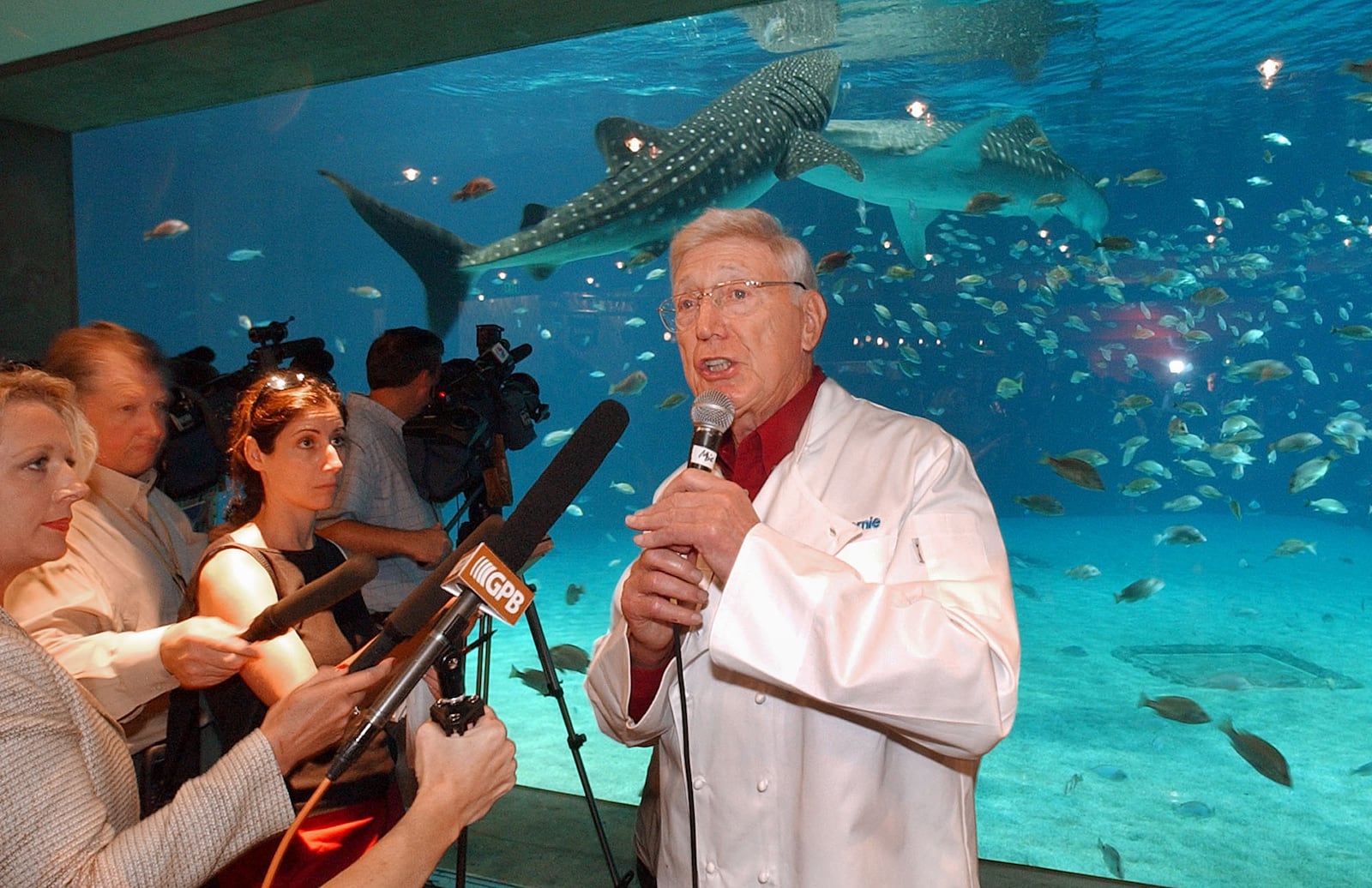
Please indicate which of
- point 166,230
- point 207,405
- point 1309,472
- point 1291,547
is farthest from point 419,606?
point 166,230

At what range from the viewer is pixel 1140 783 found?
4.54 m

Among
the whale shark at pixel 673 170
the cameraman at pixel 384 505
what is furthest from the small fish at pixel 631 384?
the cameraman at pixel 384 505

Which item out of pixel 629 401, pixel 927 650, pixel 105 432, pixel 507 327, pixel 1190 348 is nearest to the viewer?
pixel 927 650

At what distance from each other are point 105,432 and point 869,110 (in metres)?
4.07

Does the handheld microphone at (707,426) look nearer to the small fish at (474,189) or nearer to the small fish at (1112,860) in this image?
the small fish at (1112,860)

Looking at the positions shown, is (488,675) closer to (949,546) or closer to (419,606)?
(419,606)

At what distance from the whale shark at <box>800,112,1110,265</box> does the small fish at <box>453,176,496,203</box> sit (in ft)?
6.13

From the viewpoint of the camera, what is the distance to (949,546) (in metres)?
1.31

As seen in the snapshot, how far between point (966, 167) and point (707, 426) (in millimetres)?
4410

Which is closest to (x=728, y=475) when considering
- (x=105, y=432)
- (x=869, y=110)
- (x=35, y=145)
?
(x=105, y=432)

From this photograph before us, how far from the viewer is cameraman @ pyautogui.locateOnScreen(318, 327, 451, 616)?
303cm

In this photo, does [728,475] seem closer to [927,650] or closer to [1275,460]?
[927,650]

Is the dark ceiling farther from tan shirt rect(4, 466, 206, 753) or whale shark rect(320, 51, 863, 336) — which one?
tan shirt rect(4, 466, 206, 753)

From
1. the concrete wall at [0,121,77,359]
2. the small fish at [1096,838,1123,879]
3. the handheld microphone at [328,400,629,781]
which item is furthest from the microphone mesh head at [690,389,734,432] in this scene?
the concrete wall at [0,121,77,359]
